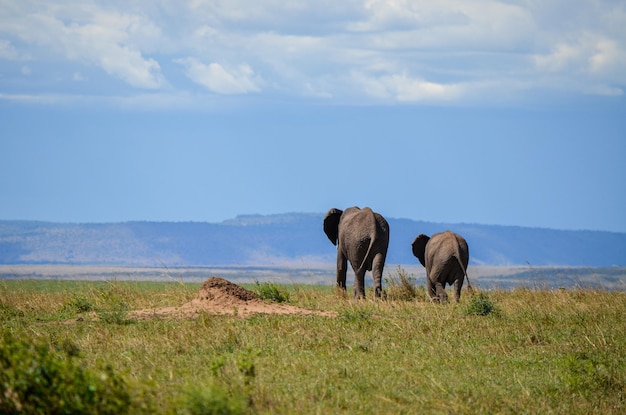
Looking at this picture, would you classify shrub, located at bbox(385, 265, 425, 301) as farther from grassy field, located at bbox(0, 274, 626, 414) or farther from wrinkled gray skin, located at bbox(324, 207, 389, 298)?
grassy field, located at bbox(0, 274, 626, 414)

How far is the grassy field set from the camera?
35.6ft

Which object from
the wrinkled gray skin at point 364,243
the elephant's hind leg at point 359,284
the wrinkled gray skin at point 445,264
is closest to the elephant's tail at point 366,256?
the wrinkled gray skin at point 364,243

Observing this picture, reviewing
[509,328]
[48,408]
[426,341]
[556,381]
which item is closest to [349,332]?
[426,341]

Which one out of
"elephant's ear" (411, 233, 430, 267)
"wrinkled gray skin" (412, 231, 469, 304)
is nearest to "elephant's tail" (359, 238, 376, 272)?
"wrinkled gray skin" (412, 231, 469, 304)

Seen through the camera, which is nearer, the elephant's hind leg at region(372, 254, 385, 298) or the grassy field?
the grassy field

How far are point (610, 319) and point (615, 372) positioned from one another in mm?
5327

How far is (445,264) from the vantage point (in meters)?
25.1

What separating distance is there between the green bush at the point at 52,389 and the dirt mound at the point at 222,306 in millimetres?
9557

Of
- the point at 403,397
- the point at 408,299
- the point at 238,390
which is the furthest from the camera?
the point at 408,299

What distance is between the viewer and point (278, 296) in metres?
23.5

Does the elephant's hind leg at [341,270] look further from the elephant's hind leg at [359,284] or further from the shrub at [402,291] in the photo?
the shrub at [402,291]

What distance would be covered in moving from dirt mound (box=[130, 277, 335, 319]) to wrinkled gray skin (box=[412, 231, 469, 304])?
4.66 metres

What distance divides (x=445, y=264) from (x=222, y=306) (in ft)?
20.1

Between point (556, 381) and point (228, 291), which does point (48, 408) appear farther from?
point (228, 291)
